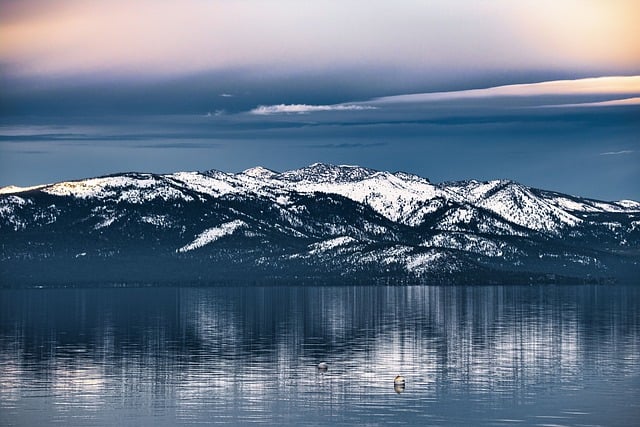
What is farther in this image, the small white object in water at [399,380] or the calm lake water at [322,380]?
the small white object in water at [399,380]

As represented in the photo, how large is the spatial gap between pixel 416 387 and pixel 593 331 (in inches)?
3262

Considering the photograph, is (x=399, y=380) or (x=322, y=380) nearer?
(x=399, y=380)

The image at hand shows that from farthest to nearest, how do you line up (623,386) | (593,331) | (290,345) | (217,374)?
(593,331)
(290,345)
(217,374)
(623,386)

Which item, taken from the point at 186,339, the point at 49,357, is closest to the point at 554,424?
the point at 49,357

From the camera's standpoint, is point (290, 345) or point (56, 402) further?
point (290, 345)

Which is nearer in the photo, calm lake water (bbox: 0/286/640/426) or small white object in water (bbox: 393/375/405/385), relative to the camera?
calm lake water (bbox: 0/286/640/426)

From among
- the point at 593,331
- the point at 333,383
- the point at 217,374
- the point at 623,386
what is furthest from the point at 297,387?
the point at 593,331

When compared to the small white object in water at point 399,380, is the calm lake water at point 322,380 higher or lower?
lower

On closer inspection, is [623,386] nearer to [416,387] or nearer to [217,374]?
[416,387]

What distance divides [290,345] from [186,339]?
1936cm

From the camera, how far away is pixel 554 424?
96500 mm

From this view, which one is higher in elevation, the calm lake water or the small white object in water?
the small white object in water

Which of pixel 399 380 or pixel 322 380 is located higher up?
pixel 399 380

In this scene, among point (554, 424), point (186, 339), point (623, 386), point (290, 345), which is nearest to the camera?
point (554, 424)
